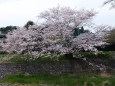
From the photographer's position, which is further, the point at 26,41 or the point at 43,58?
the point at 43,58

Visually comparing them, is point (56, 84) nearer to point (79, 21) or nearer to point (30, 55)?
point (30, 55)

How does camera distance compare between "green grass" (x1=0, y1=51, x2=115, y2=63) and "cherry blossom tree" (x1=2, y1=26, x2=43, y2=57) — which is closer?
"cherry blossom tree" (x1=2, y1=26, x2=43, y2=57)

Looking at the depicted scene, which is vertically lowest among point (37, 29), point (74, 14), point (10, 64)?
point (10, 64)

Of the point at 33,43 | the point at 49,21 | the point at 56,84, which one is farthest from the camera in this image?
the point at 49,21

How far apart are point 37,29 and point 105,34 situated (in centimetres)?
558

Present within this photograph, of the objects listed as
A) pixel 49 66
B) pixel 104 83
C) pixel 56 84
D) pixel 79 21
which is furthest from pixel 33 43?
pixel 104 83

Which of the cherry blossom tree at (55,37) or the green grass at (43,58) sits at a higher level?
the cherry blossom tree at (55,37)

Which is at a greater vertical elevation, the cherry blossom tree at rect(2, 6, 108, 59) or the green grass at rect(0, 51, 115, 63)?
the cherry blossom tree at rect(2, 6, 108, 59)

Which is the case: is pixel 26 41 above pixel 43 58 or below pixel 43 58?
above

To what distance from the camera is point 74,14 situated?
17.6 metres

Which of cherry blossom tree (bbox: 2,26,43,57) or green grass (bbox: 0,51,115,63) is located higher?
cherry blossom tree (bbox: 2,26,43,57)

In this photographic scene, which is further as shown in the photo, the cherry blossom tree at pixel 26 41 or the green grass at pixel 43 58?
the green grass at pixel 43 58

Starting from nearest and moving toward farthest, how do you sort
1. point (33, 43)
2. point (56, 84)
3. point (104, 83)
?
point (104, 83), point (56, 84), point (33, 43)

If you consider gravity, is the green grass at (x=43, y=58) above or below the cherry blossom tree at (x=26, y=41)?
below
